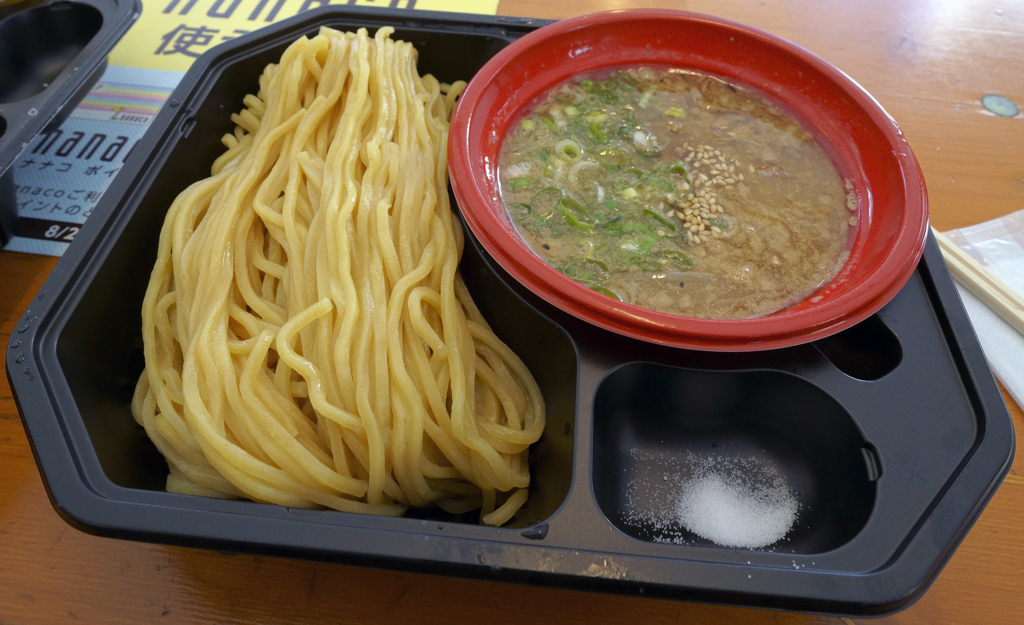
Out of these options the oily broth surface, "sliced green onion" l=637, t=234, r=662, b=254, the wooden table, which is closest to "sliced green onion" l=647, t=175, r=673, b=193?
the oily broth surface

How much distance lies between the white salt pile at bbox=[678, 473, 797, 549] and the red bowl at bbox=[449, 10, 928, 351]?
0.36 meters

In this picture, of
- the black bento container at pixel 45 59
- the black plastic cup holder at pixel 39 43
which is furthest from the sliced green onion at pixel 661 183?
the black plastic cup holder at pixel 39 43

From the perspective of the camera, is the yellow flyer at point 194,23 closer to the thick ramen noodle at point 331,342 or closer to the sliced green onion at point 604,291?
the thick ramen noodle at point 331,342

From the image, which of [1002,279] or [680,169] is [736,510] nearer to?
[680,169]

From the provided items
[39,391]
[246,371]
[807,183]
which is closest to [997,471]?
[807,183]

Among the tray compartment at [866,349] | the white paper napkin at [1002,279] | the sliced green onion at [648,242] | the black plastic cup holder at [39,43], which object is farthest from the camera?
the black plastic cup holder at [39,43]

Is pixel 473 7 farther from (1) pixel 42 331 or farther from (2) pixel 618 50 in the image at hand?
(1) pixel 42 331

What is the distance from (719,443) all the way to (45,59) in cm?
277

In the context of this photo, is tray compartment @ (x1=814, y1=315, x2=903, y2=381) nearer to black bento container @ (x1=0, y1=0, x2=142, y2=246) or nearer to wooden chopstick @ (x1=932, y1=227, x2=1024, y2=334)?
wooden chopstick @ (x1=932, y1=227, x2=1024, y2=334)

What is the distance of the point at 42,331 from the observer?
1240mm

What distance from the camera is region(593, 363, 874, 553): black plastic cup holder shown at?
4.26 feet

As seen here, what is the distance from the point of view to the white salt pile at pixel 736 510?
132 cm

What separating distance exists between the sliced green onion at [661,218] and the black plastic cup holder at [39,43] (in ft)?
6.78

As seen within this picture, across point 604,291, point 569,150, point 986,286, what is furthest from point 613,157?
point 986,286
